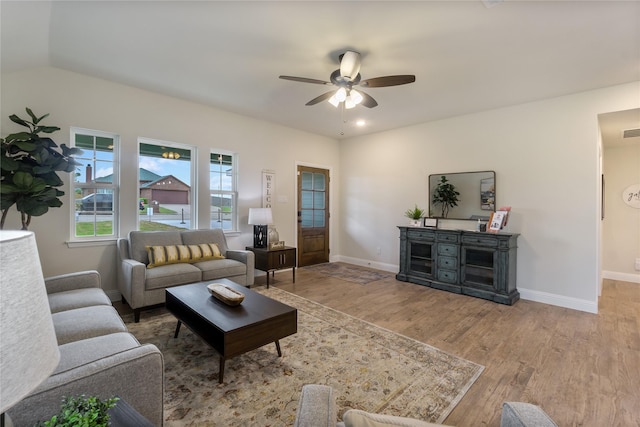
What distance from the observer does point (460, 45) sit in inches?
105

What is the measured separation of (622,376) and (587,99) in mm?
3174

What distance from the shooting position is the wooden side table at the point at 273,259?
448 cm

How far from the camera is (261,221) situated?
4.58m

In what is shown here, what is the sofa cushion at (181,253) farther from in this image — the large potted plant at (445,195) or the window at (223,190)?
the large potted plant at (445,195)

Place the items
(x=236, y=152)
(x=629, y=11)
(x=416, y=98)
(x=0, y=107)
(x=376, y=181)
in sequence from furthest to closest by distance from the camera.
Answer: (x=376, y=181) < (x=236, y=152) < (x=416, y=98) < (x=0, y=107) < (x=629, y=11)

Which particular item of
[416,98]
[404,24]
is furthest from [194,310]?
[416,98]

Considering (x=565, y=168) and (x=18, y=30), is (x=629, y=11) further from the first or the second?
(x=18, y=30)

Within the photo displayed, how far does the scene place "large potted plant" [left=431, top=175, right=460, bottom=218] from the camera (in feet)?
15.5

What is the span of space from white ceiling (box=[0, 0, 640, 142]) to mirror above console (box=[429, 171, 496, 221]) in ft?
4.05

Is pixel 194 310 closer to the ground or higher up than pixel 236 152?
closer to the ground

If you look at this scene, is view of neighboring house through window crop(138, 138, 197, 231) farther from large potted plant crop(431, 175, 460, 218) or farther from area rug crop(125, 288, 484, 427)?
large potted plant crop(431, 175, 460, 218)

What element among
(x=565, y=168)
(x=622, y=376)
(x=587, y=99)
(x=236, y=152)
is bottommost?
(x=622, y=376)

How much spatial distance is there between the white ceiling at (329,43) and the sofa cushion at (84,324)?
7.17 ft

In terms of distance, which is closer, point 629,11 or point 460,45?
point 629,11
